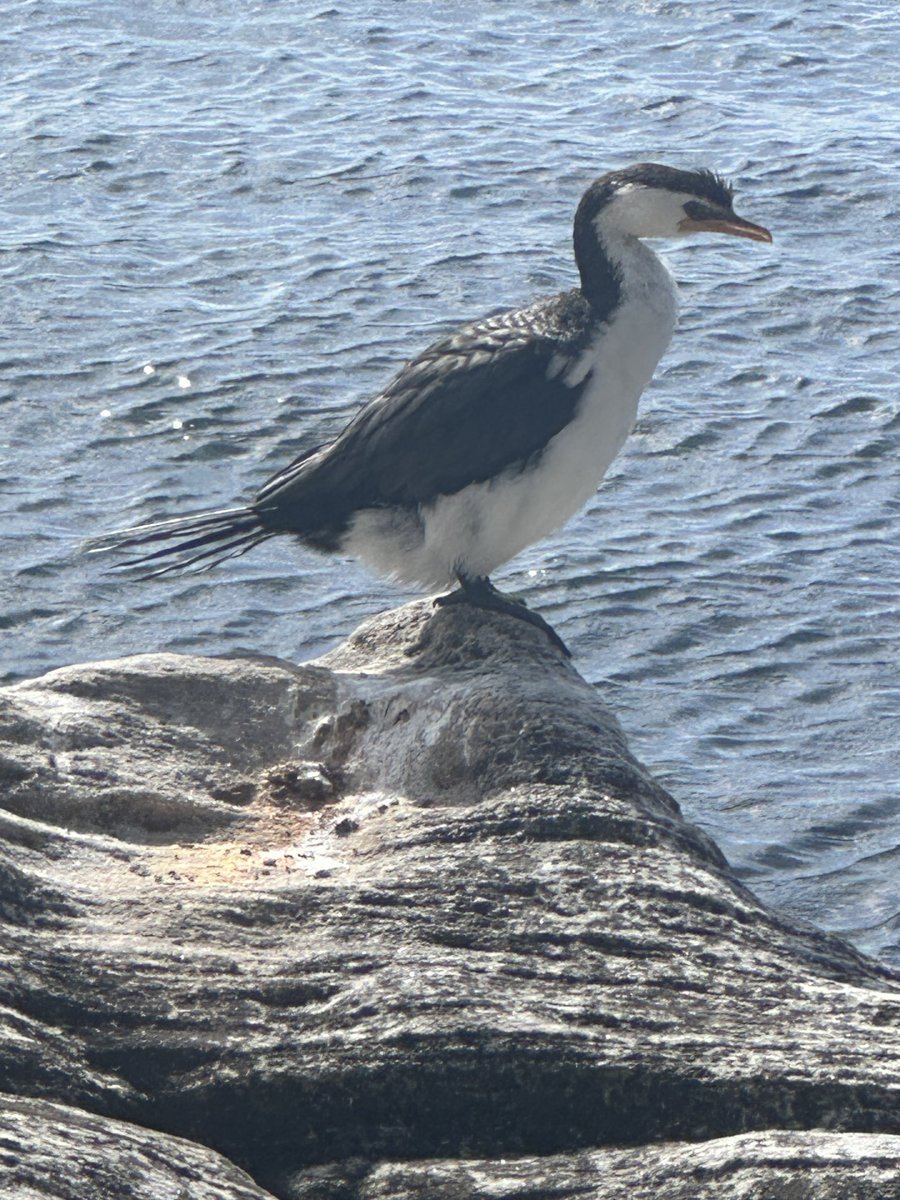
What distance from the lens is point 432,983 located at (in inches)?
194

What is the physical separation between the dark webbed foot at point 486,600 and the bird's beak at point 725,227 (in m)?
1.81

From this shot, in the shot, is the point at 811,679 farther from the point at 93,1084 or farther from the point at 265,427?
the point at 93,1084

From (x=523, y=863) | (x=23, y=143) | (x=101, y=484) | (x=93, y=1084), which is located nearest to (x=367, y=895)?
(x=523, y=863)

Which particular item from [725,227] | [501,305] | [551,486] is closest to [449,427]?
[551,486]

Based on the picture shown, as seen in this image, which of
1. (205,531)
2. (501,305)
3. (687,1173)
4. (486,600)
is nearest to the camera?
(687,1173)

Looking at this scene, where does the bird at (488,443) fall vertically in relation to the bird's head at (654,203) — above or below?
below

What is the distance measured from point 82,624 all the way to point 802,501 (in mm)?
4243

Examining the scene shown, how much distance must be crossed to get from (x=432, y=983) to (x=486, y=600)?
2.72 meters

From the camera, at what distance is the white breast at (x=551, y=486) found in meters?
7.60

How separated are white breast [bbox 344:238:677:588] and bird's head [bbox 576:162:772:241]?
16 centimetres

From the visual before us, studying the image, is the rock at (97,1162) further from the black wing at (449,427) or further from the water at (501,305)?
the water at (501,305)

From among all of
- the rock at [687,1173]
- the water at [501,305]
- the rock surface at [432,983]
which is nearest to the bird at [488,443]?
the rock surface at [432,983]

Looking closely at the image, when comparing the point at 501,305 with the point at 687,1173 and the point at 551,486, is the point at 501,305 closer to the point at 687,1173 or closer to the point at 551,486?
the point at 551,486

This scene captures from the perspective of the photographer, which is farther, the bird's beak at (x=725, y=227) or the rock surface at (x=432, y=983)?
the bird's beak at (x=725, y=227)
